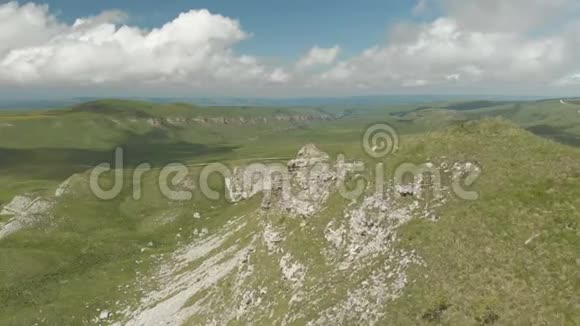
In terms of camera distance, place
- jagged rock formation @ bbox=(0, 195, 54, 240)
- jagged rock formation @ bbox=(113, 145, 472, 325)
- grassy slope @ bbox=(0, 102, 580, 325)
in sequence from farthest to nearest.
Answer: jagged rock formation @ bbox=(0, 195, 54, 240), jagged rock formation @ bbox=(113, 145, 472, 325), grassy slope @ bbox=(0, 102, 580, 325)

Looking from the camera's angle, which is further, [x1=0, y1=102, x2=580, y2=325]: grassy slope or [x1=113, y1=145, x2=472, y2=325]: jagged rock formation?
[x1=113, y1=145, x2=472, y2=325]: jagged rock formation

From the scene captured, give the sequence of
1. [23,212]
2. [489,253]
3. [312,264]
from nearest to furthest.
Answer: [489,253], [312,264], [23,212]

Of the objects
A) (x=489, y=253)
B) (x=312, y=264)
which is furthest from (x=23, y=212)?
(x=489, y=253)

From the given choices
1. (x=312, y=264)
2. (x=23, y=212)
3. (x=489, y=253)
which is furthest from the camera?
(x=23, y=212)

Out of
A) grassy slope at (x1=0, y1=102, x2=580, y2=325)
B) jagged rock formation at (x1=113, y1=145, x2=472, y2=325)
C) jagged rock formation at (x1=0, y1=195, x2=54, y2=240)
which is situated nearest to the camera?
grassy slope at (x1=0, y1=102, x2=580, y2=325)

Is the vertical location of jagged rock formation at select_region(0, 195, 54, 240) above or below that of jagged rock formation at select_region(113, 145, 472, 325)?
below

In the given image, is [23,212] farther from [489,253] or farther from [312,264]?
[489,253]

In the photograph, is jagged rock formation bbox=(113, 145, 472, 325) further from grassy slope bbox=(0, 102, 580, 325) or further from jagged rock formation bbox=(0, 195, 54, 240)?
jagged rock formation bbox=(0, 195, 54, 240)

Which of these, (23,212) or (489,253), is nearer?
(489,253)

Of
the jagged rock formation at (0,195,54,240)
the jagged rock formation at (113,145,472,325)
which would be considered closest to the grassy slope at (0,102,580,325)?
the jagged rock formation at (113,145,472,325)

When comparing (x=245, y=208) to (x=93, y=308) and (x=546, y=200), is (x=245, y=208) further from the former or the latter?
(x=546, y=200)

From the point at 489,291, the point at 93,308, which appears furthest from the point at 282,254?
the point at 93,308
